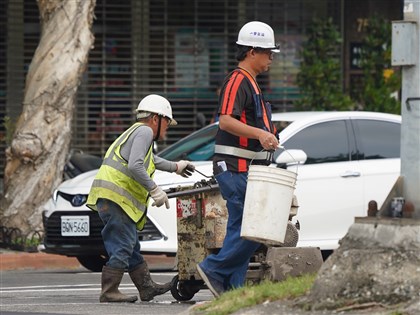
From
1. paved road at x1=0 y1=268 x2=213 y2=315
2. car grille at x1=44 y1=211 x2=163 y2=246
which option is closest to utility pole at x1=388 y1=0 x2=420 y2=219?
paved road at x1=0 y1=268 x2=213 y2=315

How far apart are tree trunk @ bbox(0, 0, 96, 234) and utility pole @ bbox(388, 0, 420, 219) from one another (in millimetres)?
9702

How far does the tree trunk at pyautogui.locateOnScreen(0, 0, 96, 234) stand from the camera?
57.1 feet

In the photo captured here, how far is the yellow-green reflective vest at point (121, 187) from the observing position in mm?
10727

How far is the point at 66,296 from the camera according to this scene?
11633mm

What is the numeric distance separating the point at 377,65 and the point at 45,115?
6.44 meters

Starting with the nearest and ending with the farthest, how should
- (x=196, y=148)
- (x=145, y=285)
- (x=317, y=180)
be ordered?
(x=145, y=285) → (x=317, y=180) → (x=196, y=148)

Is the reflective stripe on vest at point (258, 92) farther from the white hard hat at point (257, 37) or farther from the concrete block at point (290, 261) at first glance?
the concrete block at point (290, 261)

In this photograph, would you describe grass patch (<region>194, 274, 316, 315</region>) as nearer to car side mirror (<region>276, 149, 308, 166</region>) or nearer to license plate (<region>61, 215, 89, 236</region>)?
car side mirror (<region>276, 149, 308, 166</region>)

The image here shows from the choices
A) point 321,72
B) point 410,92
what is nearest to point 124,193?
point 410,92

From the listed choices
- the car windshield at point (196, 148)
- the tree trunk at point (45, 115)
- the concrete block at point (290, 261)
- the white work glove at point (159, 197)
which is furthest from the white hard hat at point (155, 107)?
the tree trunk at point (45, 115)

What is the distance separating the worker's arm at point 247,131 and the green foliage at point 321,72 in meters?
11.7

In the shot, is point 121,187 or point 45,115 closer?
point 121,187

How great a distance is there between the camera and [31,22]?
70.3 feet

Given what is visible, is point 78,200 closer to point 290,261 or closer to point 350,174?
point 350,174
